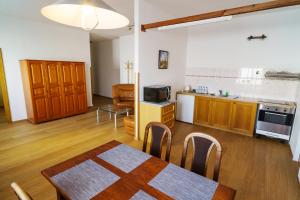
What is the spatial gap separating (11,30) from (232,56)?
18.6 feet

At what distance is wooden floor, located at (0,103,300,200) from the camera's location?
2109 millimetres

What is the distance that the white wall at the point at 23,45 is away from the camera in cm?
413

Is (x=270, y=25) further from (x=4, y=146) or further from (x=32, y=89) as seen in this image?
(x=4, y=146)

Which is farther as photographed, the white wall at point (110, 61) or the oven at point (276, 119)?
the white wall at point (110, 61)

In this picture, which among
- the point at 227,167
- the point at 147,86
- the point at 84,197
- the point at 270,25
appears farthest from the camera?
the point at 270,25

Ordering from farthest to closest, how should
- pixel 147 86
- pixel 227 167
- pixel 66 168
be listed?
pixel 147 86 < pixel 227 167 < pixel 66 168

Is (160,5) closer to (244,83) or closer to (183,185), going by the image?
(244,83)

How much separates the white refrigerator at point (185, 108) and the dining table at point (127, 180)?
3133 millimetres

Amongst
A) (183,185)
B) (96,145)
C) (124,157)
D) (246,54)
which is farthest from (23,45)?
(246,54)

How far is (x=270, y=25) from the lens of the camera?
371cm

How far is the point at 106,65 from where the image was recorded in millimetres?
7738

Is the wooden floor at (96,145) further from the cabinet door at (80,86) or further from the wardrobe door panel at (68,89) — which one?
the cabinet door at (80,86)

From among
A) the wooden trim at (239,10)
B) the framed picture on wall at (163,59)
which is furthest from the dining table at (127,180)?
the framed picture on wall at (163,59)

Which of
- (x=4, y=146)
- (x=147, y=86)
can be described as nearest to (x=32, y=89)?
(x=4, y=146)
